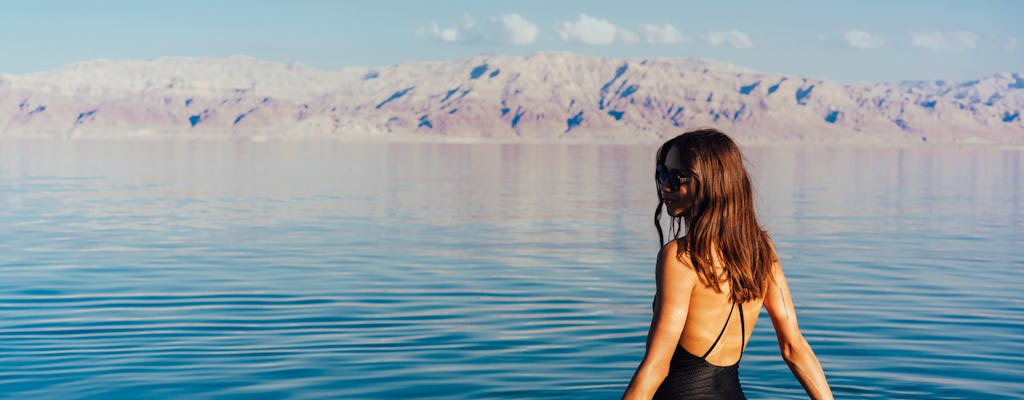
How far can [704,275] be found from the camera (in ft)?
12.2

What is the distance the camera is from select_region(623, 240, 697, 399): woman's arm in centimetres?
367

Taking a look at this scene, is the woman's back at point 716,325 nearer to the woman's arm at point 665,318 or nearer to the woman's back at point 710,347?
the woman's back at point 710,347

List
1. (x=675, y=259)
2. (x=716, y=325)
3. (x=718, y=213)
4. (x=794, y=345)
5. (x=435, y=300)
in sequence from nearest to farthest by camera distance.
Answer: (x=675, y=259), (x=718, y=213), (x=716, y=325), (x=794, y=345), (x=435, y=300)

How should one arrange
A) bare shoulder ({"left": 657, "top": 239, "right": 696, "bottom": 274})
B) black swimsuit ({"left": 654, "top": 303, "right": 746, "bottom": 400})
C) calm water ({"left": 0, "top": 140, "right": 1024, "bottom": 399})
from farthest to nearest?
calm water ({"left": 0, "top": 140, "right": 1024, "bottom": 399}) < black swimsuit ({"left": 654, "top": 303, "right": 746, "bottom": 400}) < bare shoulder ({"left": 657, "top": 239, "right": 696, "bottom": 274})

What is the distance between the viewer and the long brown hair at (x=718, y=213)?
12.2 ft

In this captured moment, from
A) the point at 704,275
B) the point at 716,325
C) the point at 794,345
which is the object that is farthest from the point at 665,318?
the point at 794,345

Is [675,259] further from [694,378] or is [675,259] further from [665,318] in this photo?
[694,378]

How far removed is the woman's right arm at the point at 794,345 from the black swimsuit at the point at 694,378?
0.22 meters

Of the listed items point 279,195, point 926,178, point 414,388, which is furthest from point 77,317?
point 926,178

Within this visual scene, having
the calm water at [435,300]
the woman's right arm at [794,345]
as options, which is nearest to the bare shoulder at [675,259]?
the woman's right arm at [794,345]

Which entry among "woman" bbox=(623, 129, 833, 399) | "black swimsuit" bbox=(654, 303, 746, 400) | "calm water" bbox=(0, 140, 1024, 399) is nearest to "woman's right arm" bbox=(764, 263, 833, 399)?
"woman" bbox=(623, 129, 833, 399)

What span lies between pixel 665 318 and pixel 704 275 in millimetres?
192

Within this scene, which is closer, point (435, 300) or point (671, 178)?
point (671, 178)

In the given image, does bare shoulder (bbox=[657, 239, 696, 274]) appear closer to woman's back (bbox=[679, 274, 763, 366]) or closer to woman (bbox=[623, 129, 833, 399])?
woman (bbox=[623, 129, 833, 399])
